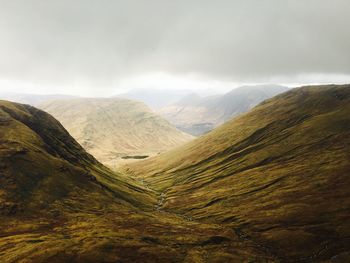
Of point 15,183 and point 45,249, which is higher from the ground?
point 15,183

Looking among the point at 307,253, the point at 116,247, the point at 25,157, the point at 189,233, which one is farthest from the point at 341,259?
the point at 25,157

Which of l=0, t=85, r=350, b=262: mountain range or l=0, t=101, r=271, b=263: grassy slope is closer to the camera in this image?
l=0, t=101, r=271, b=263: grassy slope

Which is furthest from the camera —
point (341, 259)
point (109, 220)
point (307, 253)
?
point (109, 220)

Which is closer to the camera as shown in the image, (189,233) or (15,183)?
(189,233)

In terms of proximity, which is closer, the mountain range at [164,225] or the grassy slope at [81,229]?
the grassy slope at [81,229]

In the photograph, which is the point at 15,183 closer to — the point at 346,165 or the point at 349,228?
the point at 349,228

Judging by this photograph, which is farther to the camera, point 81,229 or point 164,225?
point 164,225

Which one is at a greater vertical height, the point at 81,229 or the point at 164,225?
the point at 81,229

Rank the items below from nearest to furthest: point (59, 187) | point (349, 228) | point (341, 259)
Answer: point (341, 259)
point (349, 228)
point (59, 187)

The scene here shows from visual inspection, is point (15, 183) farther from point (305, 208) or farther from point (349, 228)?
point (349, 228)

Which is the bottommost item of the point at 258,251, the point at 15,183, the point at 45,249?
the point at 258,251
